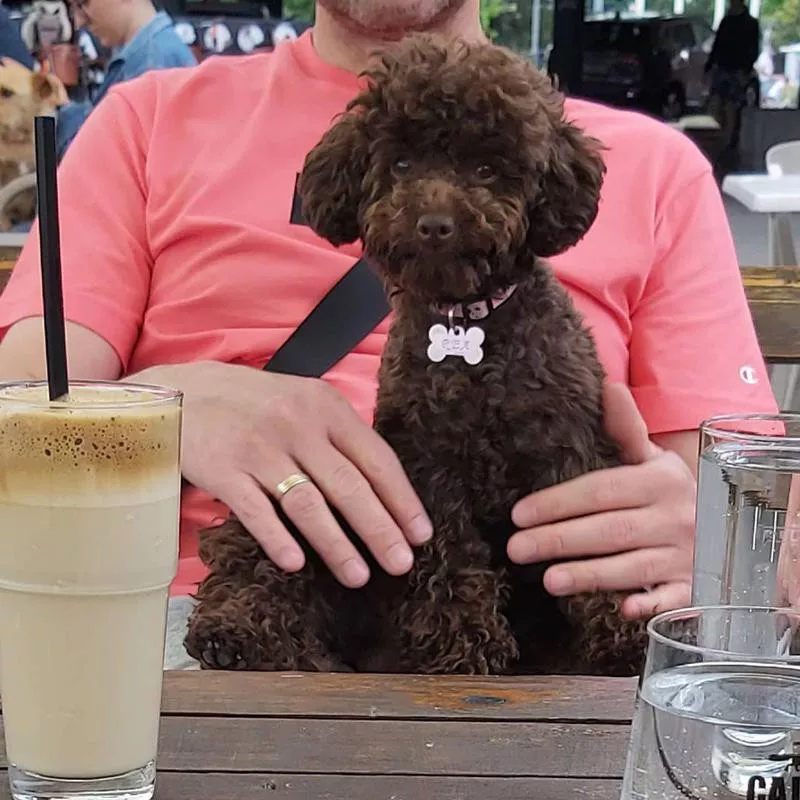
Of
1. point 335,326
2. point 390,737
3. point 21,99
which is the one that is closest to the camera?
point 390,737

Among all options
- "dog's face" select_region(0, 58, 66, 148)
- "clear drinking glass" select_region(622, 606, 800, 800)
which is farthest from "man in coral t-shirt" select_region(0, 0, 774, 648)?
"dog's face" select_region(0, 58, 66, 148)

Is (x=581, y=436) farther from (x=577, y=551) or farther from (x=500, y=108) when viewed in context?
(x=500, y=108)

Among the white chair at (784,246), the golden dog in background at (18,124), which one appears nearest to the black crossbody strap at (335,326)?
the white chair at (784,246)

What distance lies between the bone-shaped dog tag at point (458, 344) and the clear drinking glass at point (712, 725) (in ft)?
2.62

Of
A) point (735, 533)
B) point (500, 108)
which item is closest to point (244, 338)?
point (500, 108)

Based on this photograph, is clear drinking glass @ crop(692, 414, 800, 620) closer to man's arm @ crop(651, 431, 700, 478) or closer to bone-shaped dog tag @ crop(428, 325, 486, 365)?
bone-shaped dog tag @ crop(428, 325, 486, 365)

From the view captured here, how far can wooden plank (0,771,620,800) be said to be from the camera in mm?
817

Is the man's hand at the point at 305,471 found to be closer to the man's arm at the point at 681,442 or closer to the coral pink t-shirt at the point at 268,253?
the coral pink t-shirt at the point at 268,253

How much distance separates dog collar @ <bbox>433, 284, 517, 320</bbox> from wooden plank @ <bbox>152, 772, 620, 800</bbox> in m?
0.71

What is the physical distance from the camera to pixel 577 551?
1.40 m

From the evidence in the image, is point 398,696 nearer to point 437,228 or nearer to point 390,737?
point 390,737

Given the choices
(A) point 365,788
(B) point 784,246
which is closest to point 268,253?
(A) point 365,788

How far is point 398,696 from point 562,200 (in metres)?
0.67

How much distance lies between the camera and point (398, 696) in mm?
977
